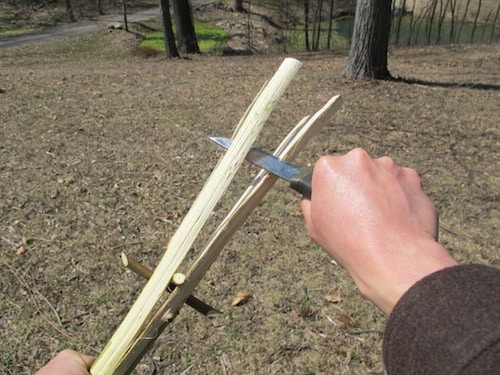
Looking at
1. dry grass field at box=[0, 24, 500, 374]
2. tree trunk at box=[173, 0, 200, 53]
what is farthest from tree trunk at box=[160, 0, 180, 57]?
dry grass field at box=[0, 24, 500, 374]

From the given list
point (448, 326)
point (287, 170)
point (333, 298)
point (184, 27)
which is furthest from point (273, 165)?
point (184, 27)

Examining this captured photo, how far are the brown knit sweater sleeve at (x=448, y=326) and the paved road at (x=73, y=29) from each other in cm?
2202

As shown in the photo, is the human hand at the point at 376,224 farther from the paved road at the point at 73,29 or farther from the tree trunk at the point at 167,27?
the paved road at the point at 73,29

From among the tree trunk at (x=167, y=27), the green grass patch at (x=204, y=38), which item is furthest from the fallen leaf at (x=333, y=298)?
the green grass patch at (x=204, y=38)

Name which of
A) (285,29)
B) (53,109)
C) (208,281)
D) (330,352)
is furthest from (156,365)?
(285,29)

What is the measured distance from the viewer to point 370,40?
7.51 meters

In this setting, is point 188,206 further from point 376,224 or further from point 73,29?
point 73,29

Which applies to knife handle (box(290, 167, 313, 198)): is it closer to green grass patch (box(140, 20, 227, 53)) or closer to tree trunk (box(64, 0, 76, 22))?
green grass patch (box(140, 20, 227, 53))

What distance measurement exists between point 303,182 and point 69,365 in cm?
75

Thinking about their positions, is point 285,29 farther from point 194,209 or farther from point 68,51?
point 194,209

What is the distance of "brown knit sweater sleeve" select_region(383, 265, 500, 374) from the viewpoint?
774 millimetres

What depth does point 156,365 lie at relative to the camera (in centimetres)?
275

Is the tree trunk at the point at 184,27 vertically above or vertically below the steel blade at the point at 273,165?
below

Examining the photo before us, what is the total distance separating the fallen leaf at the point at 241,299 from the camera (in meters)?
3.18
